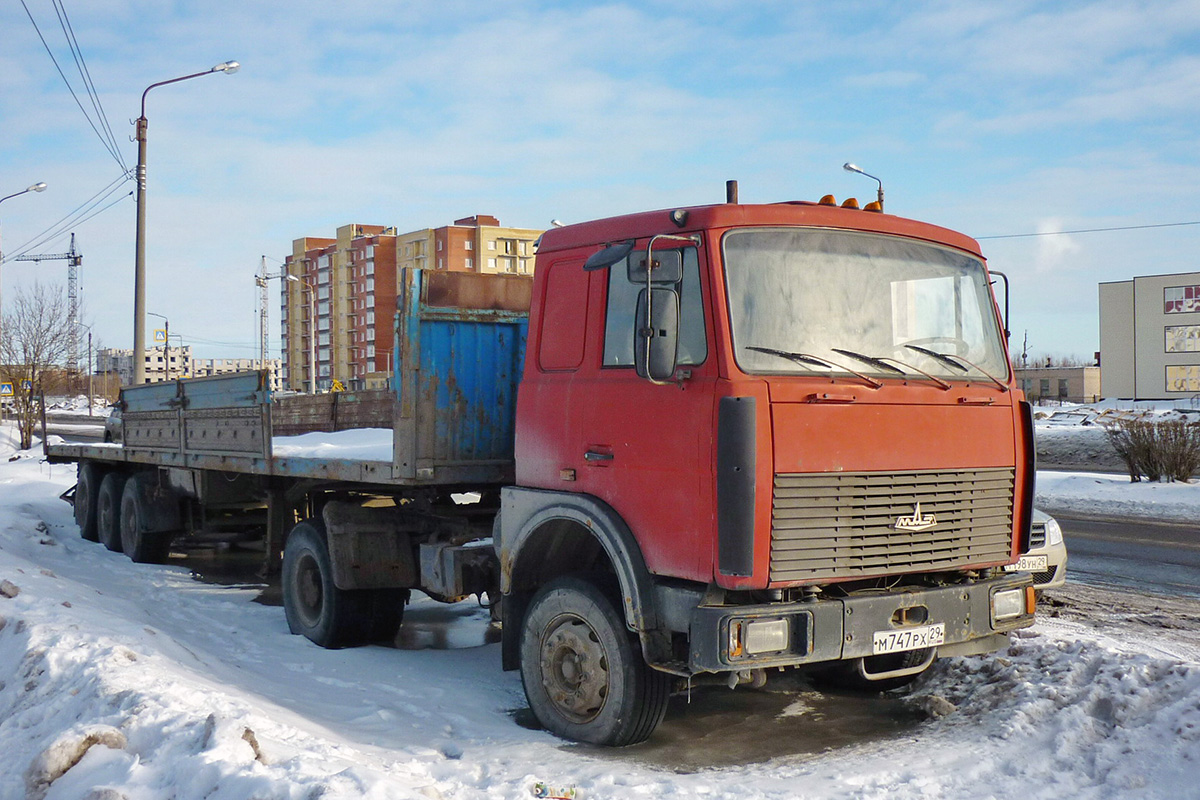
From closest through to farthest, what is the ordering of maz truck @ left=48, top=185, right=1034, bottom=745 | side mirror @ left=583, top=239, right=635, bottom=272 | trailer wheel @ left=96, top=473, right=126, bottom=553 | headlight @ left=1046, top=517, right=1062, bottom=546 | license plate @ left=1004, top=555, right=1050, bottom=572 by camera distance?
maz truck @ left=48, top=185, right=1034, bottom=745, side mirror @ left=583, top=239, right=635, bottom=272, license plate @ left=1004, top=555, right=1050, bottom=572, headlight @ left=1046, top=517, right=1062, bottom=546, trailer wheel @ left=96, top=473, right=126, bottom=553

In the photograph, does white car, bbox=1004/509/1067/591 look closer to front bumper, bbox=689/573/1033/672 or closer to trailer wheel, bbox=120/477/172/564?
front bumper, bbox=689/573/1033/672

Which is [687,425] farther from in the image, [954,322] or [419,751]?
[419,751]

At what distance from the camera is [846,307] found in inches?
189

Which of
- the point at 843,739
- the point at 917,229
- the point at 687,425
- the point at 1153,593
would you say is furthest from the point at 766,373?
the point at 1153,593

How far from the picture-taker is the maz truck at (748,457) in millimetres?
4457

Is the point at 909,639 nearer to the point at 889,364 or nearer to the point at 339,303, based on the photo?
the point at 889,364


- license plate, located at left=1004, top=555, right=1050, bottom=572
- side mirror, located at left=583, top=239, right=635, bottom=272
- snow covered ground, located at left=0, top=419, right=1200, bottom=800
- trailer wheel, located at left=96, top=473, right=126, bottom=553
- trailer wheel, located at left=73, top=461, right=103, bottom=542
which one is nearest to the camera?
snow covered ground, located at left=0, top=419, right=1200, bottom=800

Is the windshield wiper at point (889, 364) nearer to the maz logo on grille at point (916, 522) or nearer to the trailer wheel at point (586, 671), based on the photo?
the maz logo on grille at point (916, 522)

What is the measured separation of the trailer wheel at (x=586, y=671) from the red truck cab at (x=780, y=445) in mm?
23

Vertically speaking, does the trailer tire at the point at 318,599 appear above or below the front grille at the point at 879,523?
below

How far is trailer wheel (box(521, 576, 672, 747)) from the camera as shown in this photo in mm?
4906

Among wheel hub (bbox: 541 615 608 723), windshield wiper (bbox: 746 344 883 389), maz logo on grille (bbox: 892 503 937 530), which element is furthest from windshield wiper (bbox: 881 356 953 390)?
wheel hub (bbox: 541 615 608 723)

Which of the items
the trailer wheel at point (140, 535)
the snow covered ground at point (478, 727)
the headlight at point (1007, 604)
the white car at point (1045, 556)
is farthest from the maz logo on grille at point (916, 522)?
the trailer wheel at point (140, 535)

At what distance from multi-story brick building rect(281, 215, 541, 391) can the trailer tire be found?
8209cm
